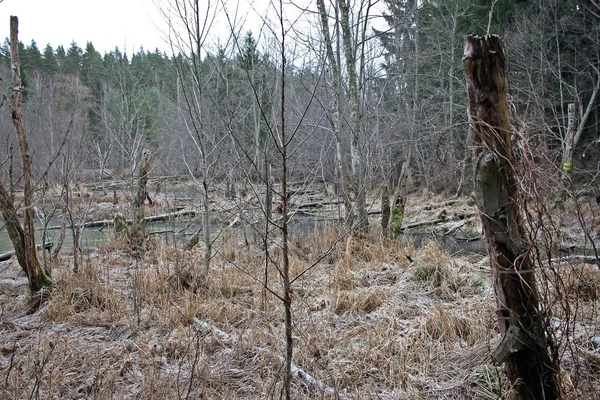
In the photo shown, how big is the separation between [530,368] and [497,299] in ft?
1.27

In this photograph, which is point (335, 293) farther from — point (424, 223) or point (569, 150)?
point (424, 223)

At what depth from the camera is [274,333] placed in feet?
11.7

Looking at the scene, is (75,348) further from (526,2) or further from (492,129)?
(526,2)

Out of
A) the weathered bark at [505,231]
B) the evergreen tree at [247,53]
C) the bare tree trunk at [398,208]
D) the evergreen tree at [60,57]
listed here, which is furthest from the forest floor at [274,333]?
the evergreen tree at [60,57]

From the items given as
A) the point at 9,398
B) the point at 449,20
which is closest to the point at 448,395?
the point at 9,398

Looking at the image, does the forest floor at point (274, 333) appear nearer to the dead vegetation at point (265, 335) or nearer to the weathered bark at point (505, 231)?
the dead vegetation at point (265, 335)

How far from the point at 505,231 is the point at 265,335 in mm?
2266

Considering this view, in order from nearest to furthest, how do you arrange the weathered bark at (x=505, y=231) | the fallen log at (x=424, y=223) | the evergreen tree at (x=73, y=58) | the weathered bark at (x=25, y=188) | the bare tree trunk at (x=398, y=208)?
the weathered bark at (x=505, y=231) < the weathered bark at (x=25, y=188) < the bare tree trunk at (x=398, y=208) < the fallen log at (x=424, y=223) < the evergreen tree at (x=73, y=58)

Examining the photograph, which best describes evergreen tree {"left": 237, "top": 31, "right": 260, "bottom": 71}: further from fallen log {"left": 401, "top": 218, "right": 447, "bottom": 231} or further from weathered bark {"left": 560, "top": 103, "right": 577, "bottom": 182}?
fallen log {"left": 401, "top": 218, "right": 447, "bottom": 231}

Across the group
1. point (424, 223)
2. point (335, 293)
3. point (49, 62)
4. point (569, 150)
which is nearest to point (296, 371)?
point (335, 293)

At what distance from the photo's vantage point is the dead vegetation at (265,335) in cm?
263

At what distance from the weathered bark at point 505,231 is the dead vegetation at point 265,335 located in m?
0.17

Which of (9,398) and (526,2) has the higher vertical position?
(526,2)

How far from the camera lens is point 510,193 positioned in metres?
2.05
